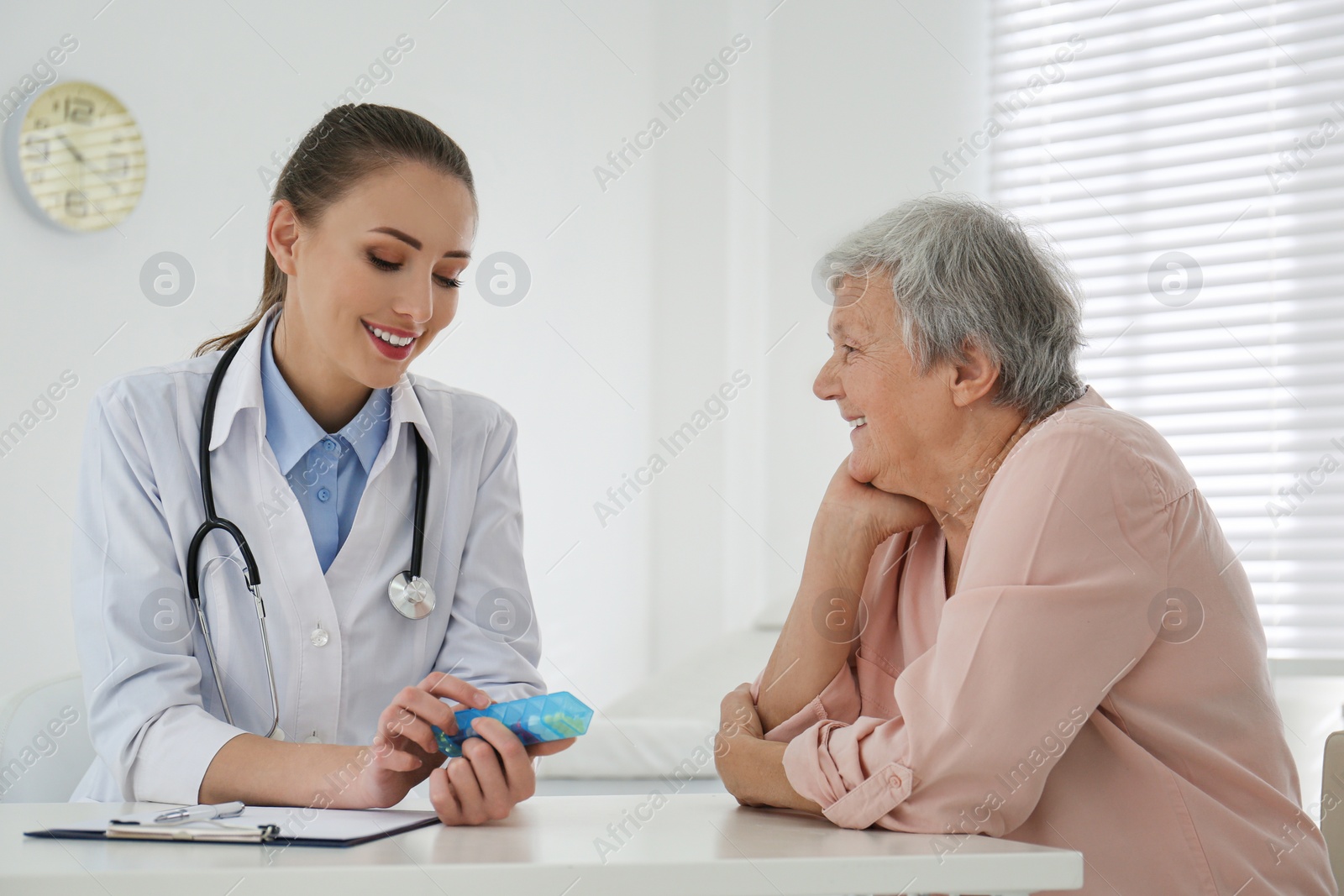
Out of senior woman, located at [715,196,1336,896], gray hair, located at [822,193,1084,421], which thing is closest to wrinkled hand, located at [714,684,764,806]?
senior woman, located at [715,196,1336,896]

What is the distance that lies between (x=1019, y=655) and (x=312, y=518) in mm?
935

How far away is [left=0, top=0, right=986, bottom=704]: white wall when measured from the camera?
124 inches

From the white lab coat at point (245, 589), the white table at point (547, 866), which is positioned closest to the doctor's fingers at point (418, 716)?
the white table at point (547, 866)

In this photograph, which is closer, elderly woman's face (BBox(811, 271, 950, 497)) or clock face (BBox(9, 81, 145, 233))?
elderly woman's face (BBox(811, 271, 950, 497))

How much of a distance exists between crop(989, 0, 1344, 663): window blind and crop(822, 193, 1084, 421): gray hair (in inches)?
80.6

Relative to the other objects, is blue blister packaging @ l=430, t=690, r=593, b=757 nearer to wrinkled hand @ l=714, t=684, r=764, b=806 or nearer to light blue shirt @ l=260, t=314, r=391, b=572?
wrinkled hand @ l=714, t=684, r=764, b=806

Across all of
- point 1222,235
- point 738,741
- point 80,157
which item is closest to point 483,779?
point 738,741

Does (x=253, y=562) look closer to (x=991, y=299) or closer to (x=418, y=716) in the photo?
(x=418, y=716)

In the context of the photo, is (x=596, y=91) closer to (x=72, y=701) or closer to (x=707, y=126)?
(x=707, y=126)

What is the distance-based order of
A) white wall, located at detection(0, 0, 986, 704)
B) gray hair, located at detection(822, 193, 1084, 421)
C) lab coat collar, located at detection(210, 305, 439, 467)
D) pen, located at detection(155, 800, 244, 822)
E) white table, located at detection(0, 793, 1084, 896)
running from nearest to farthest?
white table, located at detection(0, 793, 1084, 896), pen, located at detection(155, 800, 244, 822), gray hair, located at detection(822, 193, 1084, 421), lab coat collar, located at detection(210, 305, 439, 467), white wall, located at detection(0, 0, 986, 704)

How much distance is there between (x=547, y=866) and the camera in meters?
0.78

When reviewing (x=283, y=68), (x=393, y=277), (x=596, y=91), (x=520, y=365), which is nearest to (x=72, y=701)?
(x=393, y=277)

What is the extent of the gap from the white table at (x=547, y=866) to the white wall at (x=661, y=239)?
2154 mm

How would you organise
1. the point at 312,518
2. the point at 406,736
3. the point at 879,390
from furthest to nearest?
the point at 312,518 → the point at 879,390 → the point at 406,736
